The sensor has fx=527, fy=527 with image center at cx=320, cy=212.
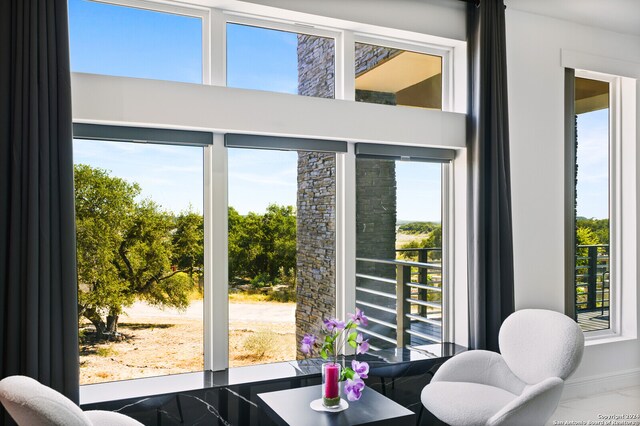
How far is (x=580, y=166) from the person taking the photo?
426cm

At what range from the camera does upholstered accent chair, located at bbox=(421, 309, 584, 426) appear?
8.27 feet

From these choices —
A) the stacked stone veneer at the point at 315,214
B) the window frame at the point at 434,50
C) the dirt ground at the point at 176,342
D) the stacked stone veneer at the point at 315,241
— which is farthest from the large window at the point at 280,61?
the dirt ground at the point at 176,342

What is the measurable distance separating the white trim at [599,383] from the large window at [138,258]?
2721mm

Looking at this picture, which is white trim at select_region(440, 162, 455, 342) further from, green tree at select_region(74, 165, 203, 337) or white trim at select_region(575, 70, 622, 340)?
green tree at select_region(74, 165, 203, 337)

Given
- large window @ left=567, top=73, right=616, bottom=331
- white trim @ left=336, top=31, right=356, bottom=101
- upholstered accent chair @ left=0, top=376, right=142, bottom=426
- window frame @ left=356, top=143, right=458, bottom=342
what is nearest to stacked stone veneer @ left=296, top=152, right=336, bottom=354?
white trim @ left=336, top=31, right=356, bottom=101

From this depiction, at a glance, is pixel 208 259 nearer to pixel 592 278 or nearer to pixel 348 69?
pixel 348 69

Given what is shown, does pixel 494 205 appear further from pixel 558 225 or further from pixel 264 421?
pixel 264 421

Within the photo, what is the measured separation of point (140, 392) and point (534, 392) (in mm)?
1922

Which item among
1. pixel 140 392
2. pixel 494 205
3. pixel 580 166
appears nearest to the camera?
pixel 140 392

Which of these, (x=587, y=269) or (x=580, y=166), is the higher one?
(x=580, y=166)

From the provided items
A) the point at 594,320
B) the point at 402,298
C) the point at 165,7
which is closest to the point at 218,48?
the point at 165,7

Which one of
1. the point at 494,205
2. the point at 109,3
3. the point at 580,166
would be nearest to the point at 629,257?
the point at 580,166

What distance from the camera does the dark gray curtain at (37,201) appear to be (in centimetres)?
231

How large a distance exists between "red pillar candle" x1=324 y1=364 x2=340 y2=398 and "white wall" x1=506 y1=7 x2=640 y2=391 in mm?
1883
